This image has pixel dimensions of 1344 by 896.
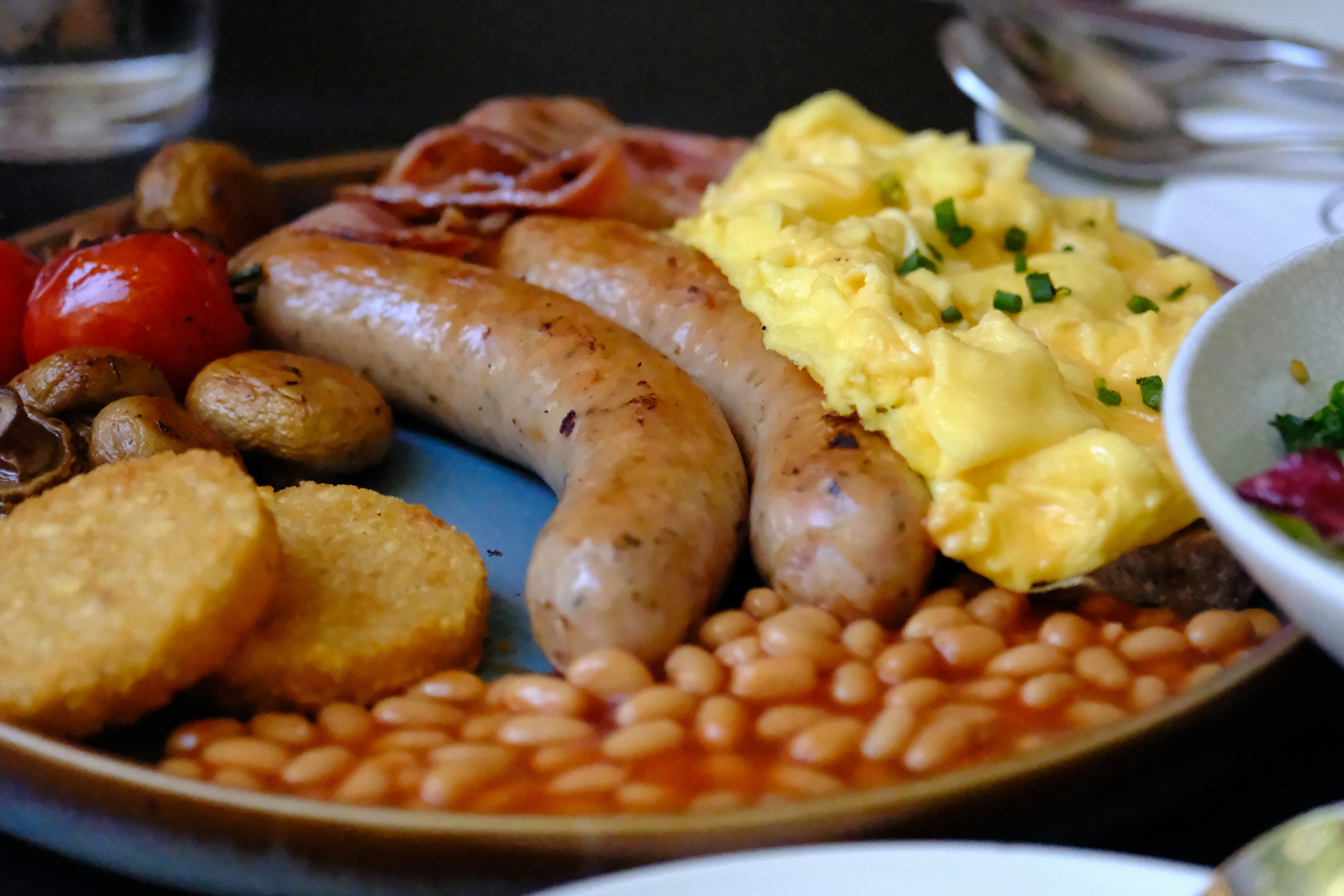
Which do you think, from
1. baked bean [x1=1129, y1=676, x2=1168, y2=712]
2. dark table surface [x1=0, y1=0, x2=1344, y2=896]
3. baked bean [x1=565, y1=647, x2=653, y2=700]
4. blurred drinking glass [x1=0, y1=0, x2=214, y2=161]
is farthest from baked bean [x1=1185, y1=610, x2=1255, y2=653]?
blurred drinking glass [x1=0, y1=0, x2=214, y2=161]

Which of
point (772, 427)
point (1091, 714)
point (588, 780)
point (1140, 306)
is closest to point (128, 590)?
point (588, 780)

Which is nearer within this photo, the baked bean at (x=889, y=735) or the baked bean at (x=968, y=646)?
the baked bean at (x=889, y=735)

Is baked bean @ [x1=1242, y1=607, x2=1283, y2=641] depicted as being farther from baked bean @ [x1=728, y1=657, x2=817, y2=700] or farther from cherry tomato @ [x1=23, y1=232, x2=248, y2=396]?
cherry tomato @ [x1=23, y1=232, x2=248, y2=396]

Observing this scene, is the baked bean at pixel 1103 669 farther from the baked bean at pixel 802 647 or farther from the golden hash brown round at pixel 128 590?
the golden hash brown round at pixel 128 590

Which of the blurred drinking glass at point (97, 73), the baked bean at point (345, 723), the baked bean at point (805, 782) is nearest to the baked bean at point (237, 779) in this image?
the baked bean at point (345, 723)

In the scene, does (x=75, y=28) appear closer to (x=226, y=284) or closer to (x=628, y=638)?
(x=226, y=284)

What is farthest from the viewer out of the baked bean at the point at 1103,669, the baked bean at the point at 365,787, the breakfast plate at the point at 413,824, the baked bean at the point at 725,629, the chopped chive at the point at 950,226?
the chopped chive at the point at 950,226

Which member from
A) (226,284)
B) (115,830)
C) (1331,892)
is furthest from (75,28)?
(1331,892)
